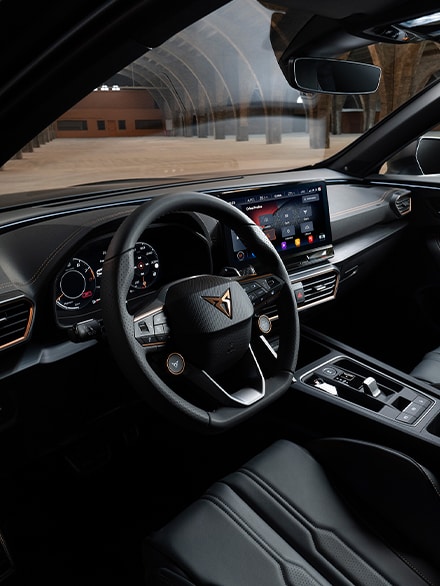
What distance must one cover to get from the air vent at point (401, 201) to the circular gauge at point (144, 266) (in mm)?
1646

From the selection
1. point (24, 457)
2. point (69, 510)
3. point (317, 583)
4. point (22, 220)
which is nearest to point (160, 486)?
point (69, 510)

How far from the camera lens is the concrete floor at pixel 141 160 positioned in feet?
6.25

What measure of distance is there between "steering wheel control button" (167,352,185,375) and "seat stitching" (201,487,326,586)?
0.46 meters

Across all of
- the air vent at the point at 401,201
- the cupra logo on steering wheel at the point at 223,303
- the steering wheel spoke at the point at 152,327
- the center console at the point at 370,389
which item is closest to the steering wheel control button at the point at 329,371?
the center console at the point at 370,389

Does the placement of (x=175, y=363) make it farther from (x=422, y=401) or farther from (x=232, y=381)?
(x=422, y=401)

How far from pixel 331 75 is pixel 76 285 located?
0.96m

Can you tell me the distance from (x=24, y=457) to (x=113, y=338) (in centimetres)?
73

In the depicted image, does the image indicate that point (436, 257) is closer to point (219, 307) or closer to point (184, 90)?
point (184, 90)

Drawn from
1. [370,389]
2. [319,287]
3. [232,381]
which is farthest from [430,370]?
[232,381]

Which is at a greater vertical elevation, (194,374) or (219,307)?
(219,307)

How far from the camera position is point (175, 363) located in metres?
1.30

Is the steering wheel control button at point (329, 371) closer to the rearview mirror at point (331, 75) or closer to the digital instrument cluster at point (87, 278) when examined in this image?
the digital instrument cluster at point (87, 278)

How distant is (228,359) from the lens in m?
1.38

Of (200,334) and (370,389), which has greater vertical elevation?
(200,334)
